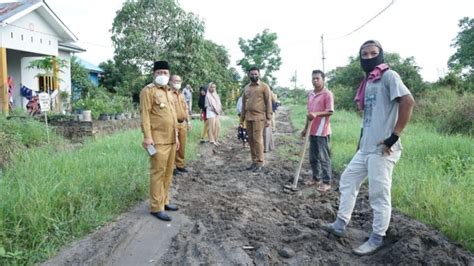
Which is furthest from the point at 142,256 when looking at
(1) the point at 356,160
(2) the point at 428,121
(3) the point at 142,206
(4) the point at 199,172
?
(2) the point at 428,121

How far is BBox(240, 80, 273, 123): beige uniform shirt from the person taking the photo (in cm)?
756

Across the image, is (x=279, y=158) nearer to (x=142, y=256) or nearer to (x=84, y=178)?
(x=84, y=178)

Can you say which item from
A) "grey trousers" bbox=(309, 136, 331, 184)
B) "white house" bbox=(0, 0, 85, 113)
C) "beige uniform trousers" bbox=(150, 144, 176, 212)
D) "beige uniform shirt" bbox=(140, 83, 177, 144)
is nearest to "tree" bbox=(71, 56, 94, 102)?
"white house" bbox=(0, 0, 85, 113)

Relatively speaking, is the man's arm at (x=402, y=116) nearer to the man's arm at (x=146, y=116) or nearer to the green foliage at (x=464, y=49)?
the man's arm at (x=146, y=116)

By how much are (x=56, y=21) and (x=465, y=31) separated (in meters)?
26.0

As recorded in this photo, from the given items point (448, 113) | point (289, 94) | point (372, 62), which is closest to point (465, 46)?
point (448, 113)

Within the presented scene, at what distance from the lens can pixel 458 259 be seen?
11.2ft

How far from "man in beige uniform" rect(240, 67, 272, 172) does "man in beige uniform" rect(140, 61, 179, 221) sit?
2754mm

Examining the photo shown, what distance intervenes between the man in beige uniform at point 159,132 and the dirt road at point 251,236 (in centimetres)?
30

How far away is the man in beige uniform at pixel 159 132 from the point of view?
473 cm

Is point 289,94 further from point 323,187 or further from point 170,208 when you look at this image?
point 170,208

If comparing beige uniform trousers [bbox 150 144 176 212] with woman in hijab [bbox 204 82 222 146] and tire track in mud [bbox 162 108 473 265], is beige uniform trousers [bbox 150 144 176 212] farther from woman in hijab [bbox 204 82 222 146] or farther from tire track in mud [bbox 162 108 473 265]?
woman in hijab [bbox 204 82 222 146]

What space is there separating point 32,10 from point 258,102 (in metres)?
11.6

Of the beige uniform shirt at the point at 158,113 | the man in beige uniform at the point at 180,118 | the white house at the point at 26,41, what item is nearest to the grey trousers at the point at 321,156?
the man in beige uniform at the point at 180,118
